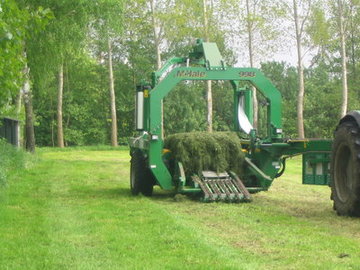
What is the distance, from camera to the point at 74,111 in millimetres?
49844

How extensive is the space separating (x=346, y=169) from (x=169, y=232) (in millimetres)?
2941

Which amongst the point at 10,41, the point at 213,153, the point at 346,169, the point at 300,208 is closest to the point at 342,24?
the point at 213,153

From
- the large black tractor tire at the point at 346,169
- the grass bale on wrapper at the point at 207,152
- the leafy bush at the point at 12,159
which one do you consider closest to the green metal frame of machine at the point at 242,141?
the grass bale on wrapper at the point at 207,152

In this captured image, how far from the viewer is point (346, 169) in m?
8.90

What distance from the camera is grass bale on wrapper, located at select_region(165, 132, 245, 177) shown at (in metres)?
11.2

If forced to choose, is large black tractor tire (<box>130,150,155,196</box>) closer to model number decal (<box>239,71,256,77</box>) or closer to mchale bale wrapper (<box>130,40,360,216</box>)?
mchale bale wrapper (<box>130,40,360,216</box>)

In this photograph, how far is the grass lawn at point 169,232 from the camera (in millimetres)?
5932

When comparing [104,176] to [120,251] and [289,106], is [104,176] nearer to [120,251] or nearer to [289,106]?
[120,251]

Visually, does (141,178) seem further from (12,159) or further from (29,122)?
(29,122)

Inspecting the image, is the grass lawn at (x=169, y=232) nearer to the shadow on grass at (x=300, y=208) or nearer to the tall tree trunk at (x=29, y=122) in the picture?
the shadow on grass at (x=300, y=208)

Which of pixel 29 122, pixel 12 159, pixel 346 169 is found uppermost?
pixel 29 122

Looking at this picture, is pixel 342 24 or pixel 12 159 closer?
pixel 12 159

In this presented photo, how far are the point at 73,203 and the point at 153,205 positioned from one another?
4.55 feet

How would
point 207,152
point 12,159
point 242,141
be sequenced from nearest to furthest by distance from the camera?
1. point 207,152
2. point 242,141
3. point 12,159
